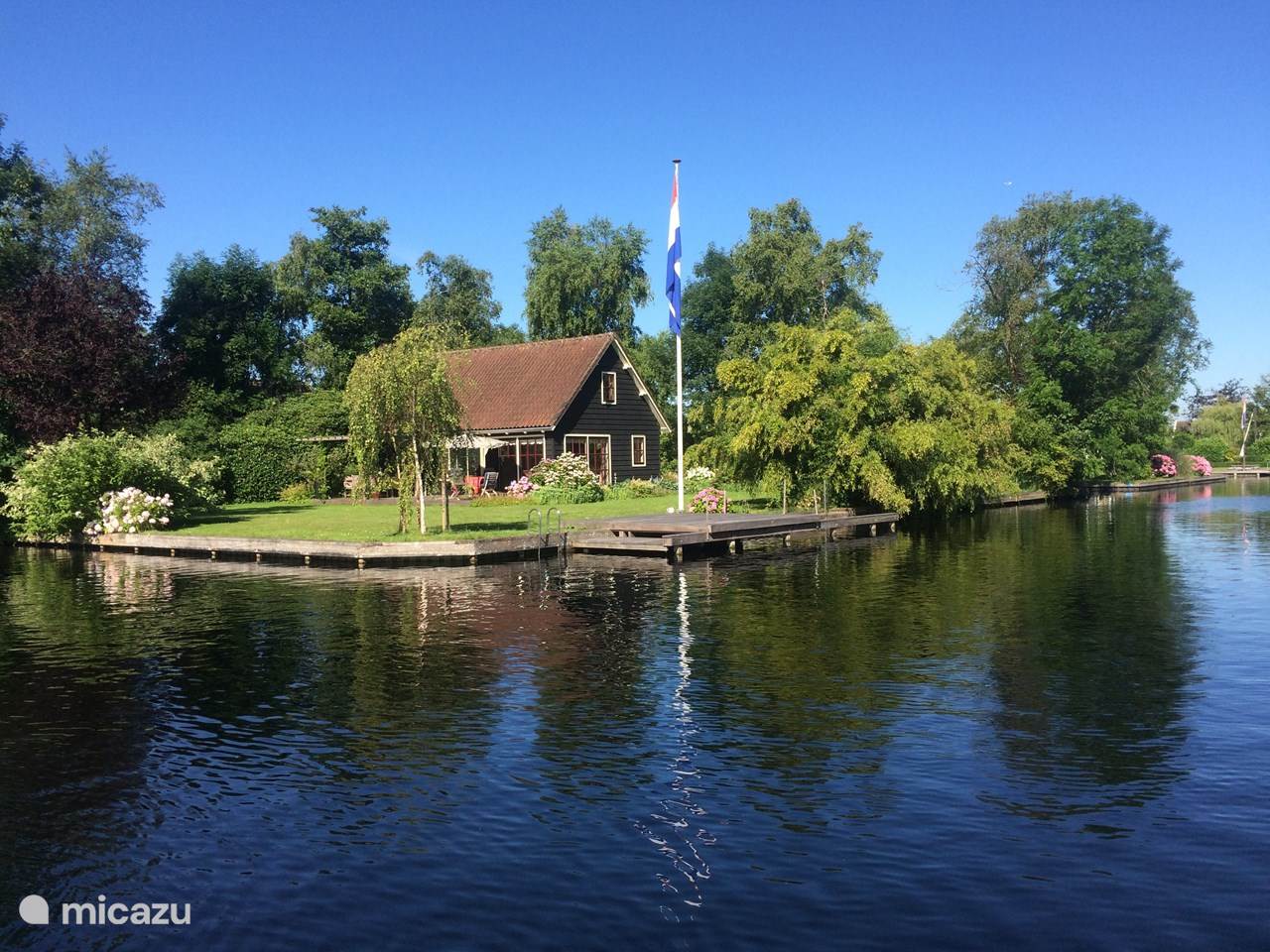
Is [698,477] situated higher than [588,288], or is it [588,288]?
[588,288]

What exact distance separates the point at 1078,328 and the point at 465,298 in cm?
4362

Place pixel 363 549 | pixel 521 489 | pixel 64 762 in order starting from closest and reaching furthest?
pixel 64 762, pixel 363 549, pixel 521 489

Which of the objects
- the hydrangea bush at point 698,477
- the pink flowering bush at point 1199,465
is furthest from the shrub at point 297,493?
the pink flowering bush at point 1199,465

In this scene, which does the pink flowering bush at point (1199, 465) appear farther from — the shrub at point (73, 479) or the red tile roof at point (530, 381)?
the shrub at point (73, 479)

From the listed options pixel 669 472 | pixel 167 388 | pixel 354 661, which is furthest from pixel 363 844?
pixel 669 472

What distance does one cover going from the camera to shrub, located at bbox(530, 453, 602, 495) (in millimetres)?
44781

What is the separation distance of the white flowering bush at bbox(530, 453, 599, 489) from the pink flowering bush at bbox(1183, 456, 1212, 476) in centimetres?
5773

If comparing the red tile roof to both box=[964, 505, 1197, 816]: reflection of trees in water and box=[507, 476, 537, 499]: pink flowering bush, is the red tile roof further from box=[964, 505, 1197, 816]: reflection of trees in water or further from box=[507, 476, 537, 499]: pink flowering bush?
box=[964, 505, 1197, 816]: reflection of trees in water

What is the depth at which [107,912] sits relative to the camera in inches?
297

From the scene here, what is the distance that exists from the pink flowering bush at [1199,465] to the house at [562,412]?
50.7 meters

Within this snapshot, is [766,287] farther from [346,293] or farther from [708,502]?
[708,502]

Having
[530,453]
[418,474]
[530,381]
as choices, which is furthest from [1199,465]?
[418,474]

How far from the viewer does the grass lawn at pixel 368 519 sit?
30109 millimetres

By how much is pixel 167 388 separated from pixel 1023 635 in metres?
34.5
